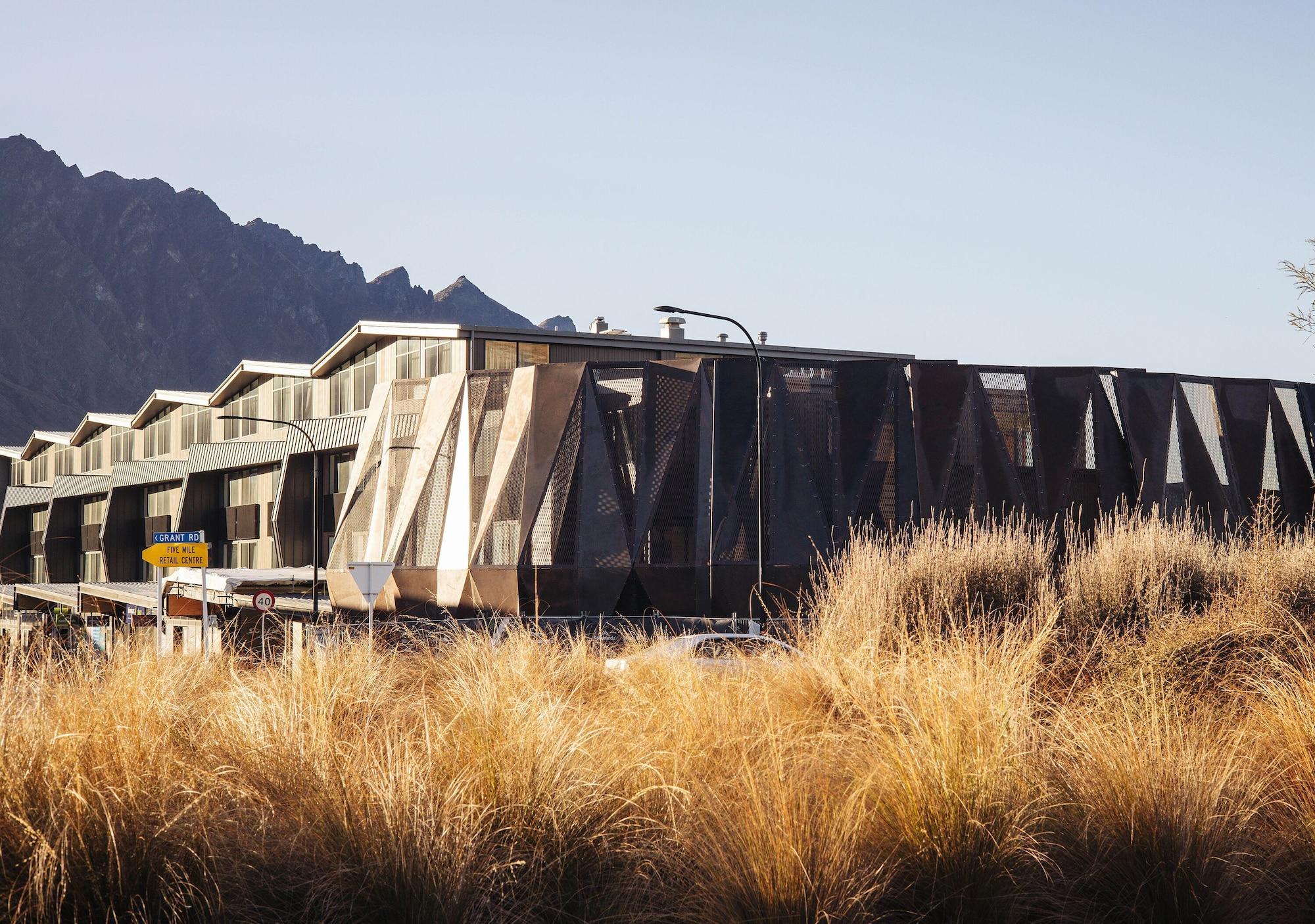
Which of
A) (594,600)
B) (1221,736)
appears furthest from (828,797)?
(594,600)

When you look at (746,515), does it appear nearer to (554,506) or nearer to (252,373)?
(554,506)

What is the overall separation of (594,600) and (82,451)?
6339cm

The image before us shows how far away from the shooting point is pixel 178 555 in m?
24.6

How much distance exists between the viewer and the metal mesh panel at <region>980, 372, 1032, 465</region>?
1331 inches

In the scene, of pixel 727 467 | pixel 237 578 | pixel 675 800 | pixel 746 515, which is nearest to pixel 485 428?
pixel 727 467

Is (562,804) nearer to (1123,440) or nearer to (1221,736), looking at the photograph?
(1221,736)

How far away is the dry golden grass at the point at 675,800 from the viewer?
5949mm

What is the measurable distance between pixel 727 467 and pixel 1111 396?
1229 cm

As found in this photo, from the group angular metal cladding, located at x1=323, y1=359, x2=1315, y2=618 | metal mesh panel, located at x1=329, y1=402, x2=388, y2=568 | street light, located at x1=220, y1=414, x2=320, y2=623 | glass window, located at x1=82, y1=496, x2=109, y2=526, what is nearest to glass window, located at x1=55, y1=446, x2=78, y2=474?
glass window, located at x1=82, y1=496, x2=109, y2=526

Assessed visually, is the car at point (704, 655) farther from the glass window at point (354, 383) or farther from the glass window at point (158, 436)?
the glass window at point (158, 436)

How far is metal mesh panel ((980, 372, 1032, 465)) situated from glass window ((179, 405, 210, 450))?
1800 inches

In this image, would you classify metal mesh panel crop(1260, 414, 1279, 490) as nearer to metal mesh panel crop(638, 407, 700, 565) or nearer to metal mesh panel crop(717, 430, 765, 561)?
metal mesh panel crop(717, 430, 765, 561)

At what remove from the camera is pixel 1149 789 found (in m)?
6.78

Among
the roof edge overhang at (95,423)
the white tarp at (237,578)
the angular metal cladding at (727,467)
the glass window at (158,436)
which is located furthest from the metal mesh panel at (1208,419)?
the roof edge overhang at (95,423)
